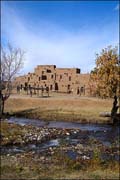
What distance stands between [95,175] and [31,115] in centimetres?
3853

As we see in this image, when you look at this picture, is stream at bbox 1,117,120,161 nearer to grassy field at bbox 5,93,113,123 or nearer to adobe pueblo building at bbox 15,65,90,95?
grassy field at bbox 5,93,113,123

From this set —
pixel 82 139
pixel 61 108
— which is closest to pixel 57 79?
pixel 61 108

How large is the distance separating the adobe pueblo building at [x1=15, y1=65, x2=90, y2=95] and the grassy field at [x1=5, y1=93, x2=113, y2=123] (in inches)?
1272

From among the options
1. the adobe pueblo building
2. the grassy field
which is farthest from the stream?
the adobe pueblo building

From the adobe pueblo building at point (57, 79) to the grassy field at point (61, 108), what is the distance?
1272 inches

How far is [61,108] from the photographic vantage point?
57.5 m

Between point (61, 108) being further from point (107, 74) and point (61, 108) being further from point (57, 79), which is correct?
point (57, 79)

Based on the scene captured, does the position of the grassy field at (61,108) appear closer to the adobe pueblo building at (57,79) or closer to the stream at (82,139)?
the stream at (82,139)

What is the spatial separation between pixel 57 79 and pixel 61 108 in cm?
4965

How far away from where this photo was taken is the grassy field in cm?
4962

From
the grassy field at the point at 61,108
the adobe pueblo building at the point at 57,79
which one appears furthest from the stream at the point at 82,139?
the adobe pueblo building at the point at 57,79

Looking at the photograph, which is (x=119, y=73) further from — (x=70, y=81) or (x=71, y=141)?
(x=70, y=81)

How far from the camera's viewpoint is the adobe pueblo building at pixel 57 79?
9925 centimetres

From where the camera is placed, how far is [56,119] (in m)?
49.3
